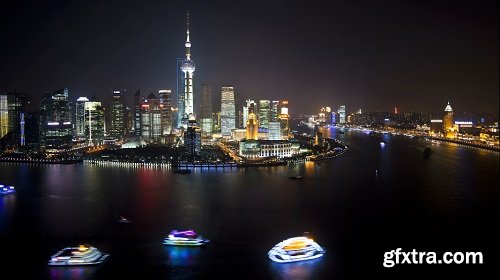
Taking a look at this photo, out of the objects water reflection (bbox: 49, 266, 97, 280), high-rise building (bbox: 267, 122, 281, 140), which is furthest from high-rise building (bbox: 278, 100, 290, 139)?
water reflection (bbox: 49, 266, 97, 280)

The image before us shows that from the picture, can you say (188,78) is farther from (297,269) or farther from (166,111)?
(297,269)

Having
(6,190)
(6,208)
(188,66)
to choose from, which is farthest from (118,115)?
(6,208)

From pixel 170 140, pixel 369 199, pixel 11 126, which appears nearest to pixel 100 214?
pixel 369 199

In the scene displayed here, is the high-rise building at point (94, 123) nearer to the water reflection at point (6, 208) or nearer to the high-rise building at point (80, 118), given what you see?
the high-rise building at point (80, 118)

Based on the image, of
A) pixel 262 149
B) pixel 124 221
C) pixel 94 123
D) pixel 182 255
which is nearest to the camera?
pixel 182 255

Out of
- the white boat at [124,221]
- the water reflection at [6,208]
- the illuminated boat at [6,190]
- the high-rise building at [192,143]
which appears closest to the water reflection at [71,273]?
the white boat at [124,221]

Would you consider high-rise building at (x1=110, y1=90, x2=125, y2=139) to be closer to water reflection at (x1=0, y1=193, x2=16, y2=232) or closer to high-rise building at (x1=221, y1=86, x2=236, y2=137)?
Answer: high-rise building at (x1=221, y1=86, x2=236, y2=137)
